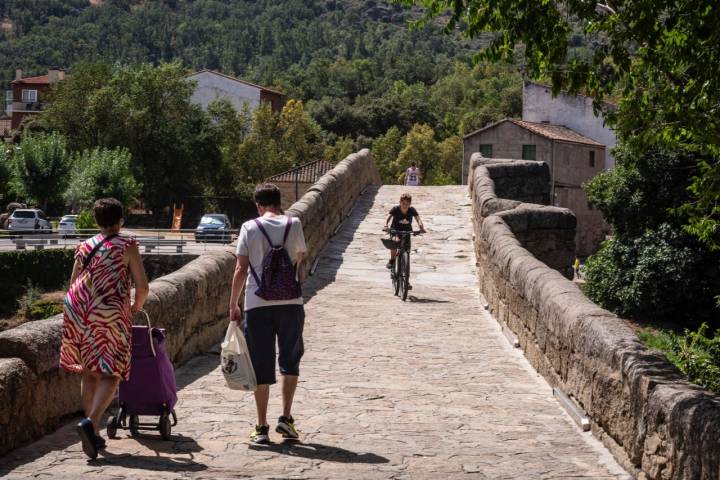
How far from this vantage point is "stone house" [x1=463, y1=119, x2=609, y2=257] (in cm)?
5488

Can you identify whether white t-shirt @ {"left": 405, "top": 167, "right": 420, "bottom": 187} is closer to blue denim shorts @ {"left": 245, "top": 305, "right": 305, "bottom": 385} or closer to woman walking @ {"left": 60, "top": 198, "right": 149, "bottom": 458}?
blue denim shorts @ {"left": 245, "top": 305, "right": 305, "bottom": 385}

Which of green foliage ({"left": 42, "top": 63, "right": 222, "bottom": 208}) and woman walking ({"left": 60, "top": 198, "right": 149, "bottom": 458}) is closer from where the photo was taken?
woman walking ({"left": 60, "top": 198, "right": 149, "bottom": 458})

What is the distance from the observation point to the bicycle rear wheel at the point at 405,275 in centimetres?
1392

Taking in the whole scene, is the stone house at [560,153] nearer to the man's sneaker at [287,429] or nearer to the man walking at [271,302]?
the man walking at [271,302]

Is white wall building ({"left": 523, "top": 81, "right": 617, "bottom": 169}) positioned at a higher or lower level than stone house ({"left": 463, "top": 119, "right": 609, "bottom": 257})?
higher

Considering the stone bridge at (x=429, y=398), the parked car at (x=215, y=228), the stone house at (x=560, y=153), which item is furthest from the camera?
the stone house at (x=560, y=153)

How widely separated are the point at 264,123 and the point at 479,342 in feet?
218

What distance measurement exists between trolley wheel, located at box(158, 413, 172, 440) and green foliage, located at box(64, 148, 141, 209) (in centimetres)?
5032

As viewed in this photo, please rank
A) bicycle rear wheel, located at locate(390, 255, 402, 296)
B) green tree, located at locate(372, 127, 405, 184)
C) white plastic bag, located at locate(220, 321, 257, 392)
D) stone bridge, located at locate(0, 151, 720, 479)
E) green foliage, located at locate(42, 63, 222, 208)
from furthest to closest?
green tree, located at locate(372, 127, 405, 184) → green foliage, located at locate(42, 63, 222, 208) → bicycle rear wheel, located at locate(390, 255, 402, 296) → white plastic bag, located at locate(220, 321, 257, 392) → stone bridge, located at locate(0, 151, 720, 479)

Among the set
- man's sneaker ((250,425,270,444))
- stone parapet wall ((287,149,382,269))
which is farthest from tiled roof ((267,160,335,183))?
man's sneaker ((250,425,270,444))

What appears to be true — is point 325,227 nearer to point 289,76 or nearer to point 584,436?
point 584,436

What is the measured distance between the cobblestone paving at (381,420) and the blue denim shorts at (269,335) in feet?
1.53

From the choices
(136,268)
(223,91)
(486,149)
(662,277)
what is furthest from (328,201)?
(223,91)

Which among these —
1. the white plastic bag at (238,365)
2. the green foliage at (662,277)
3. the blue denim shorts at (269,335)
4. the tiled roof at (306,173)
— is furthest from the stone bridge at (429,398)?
the tiled roof at (306,173)
